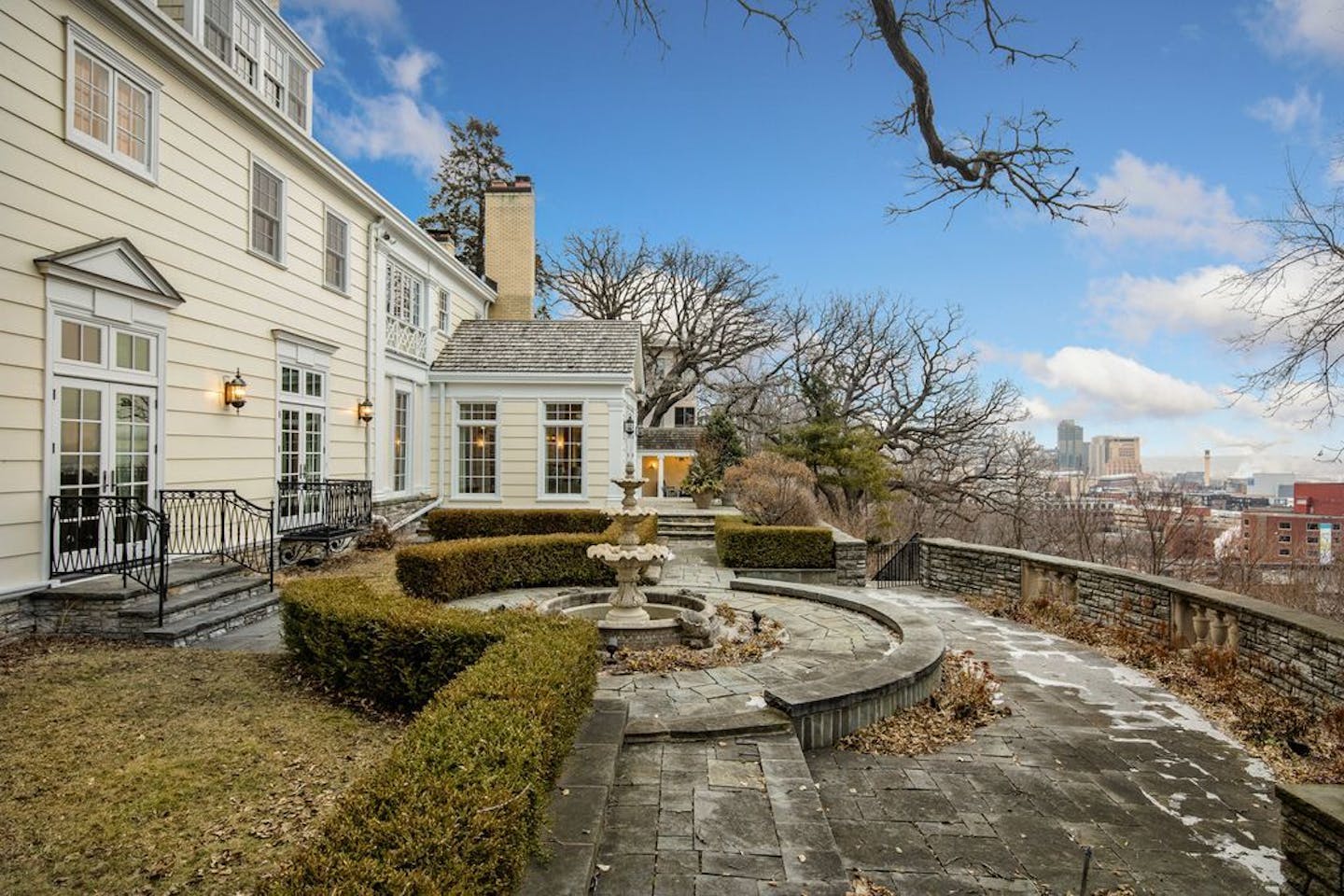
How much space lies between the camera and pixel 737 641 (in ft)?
23.3

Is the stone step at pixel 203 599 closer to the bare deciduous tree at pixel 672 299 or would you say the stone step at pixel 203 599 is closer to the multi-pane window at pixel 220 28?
the multi-pane window at pixel 220 28

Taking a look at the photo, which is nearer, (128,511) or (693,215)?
(128,511)

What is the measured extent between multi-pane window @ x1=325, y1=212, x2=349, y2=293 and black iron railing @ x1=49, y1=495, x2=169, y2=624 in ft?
20.3

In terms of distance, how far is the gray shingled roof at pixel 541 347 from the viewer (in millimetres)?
16609

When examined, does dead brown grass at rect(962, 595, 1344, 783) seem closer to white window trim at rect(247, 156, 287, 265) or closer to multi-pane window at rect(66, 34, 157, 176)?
multi-pane window at rect(66, 34, 157, 176)

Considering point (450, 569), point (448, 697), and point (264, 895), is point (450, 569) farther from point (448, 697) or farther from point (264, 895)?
point (264, 895)

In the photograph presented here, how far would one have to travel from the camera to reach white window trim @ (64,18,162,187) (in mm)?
7082

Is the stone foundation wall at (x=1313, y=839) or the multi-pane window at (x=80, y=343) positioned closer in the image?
the stone foundation wall at (x=1313, y=839)

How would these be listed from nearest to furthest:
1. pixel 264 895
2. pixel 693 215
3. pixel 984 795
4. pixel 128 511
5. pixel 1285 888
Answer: pixel 264 895 < pixel 1285 888 < pixel 984 795 < pixel 128 511 < pixel 693 215

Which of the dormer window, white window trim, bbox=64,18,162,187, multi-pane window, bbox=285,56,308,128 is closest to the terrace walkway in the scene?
white window trim, bbox=64,18,162,187

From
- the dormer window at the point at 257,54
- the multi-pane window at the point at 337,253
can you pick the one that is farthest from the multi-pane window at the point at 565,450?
the dormer window at the point at 257,54

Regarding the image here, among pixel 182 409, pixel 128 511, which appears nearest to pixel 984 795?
pixel 128 511

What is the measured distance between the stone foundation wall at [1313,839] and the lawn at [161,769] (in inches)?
172

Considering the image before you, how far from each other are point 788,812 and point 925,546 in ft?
34.5
